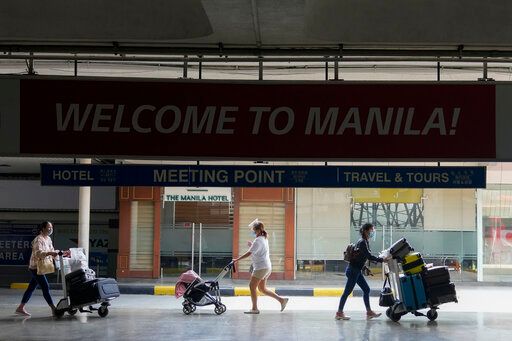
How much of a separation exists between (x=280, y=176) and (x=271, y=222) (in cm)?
991

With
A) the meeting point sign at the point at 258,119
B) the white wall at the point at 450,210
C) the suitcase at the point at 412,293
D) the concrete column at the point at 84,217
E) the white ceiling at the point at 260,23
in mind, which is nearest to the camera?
the white ceiling at the point at 260,23

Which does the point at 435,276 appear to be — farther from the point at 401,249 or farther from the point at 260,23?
the point at 260,23

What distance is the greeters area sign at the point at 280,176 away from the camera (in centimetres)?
983

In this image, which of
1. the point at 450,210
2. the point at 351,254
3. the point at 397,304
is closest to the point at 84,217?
the point at 351,254

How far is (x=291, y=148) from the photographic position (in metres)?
8.10

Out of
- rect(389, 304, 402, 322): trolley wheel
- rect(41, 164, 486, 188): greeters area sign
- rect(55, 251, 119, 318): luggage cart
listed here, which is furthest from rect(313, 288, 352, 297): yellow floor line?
rect(41, 164, 486, 188): greeters area sign

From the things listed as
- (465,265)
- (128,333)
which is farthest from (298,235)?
(128,333)

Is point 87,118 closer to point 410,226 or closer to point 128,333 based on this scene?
point 128,333

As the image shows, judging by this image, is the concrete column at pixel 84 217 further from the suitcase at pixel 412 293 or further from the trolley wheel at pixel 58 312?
the suitcase at pixel 412 293

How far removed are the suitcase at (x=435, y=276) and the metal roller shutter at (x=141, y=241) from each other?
10361 millimetres

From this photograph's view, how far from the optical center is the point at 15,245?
2211cm

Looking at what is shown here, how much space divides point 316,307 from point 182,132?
23.3ft

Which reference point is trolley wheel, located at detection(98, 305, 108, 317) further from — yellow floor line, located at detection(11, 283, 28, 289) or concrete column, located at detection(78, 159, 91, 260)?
yellow floor line, located at detection(11, 283, 28, 289)

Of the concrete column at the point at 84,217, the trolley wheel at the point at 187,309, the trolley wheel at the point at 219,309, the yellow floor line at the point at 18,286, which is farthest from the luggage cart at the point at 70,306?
the yellow floor line at the point at 18,286
